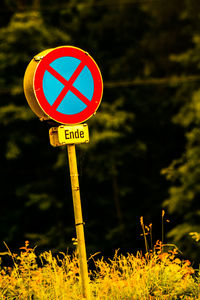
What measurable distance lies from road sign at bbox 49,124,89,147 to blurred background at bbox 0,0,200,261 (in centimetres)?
937

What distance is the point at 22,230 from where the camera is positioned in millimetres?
16203

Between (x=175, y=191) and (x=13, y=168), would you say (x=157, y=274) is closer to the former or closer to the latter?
(x=175, y=191)

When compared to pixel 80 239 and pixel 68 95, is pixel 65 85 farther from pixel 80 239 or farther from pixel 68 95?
pixel 80 239

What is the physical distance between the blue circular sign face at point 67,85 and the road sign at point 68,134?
49 mm

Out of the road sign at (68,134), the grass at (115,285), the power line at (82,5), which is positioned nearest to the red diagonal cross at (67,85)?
the road sign at (68,134)

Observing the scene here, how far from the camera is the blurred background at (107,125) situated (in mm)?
14336

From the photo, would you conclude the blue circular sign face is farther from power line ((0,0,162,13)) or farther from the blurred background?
power line ((0,0,162,13))

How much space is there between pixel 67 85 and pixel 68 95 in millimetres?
68

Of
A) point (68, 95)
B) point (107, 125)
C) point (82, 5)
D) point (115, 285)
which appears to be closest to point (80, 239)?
point (115, 285)

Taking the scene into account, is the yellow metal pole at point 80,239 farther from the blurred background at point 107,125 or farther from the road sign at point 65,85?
the blurred background at point 107,125

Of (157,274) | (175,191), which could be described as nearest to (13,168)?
(175,191)

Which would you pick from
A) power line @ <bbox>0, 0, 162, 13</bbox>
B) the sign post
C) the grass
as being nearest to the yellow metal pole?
the sign post

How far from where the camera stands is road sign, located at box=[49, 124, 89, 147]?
3.52 meters

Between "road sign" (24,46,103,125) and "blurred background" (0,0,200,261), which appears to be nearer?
"road sign" (24,46,103,125)
